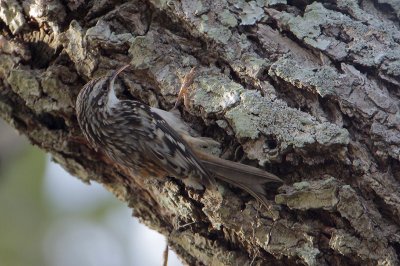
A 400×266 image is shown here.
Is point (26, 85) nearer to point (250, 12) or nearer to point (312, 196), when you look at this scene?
point (250, 12)

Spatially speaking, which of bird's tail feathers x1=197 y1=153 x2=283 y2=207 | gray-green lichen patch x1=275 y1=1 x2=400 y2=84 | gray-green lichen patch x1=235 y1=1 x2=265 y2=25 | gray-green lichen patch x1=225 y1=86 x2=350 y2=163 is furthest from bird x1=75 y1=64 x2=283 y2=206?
gray-green lichen patch x1=275 y1=1 x2=400 y2=84

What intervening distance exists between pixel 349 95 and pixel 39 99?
111 cm

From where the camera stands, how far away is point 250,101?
2043mm

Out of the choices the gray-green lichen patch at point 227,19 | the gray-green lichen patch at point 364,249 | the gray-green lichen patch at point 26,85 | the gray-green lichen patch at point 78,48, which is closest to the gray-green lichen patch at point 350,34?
the gray-green lichen patch at point 227,19

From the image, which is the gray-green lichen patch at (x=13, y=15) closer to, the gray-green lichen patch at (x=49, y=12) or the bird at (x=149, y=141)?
the gray-green lichen patch at (x=49, y=12)

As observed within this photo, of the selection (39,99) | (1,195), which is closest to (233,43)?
(39,99)

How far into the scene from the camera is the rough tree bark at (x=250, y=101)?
187cm

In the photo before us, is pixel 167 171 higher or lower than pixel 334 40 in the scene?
lower

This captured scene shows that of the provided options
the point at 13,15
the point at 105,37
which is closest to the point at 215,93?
the point at 105,37

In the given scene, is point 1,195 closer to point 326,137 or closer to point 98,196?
point 98,196

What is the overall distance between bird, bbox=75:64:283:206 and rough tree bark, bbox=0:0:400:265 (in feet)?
0.13

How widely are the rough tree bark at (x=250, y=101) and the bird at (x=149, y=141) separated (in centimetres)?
4

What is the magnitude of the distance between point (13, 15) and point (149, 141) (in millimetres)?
708

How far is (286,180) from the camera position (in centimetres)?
200
